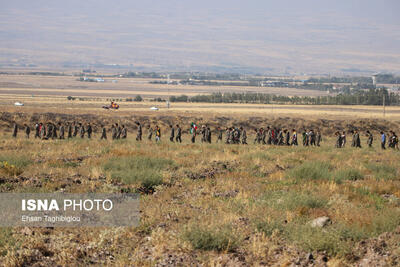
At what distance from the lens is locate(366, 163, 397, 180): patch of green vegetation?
52.7 ft

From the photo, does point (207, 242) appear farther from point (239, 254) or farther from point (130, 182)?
point (130, 182)

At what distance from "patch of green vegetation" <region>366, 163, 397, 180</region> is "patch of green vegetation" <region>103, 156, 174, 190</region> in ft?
23.2

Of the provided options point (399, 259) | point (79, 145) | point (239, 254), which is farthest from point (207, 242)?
point (79, 145)

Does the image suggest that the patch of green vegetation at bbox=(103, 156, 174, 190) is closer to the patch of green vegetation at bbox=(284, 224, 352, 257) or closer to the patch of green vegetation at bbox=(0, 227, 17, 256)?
the patch of green vegetation at bbox=(0, 227, 17, 256)

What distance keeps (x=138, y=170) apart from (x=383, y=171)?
326 inches

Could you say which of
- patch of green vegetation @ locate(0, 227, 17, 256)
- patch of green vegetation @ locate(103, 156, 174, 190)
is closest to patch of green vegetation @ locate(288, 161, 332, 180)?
patch of green vegetation @ locate(103, 156, 174, 190)

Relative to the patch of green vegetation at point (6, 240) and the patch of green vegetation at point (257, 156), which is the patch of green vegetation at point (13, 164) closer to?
the patch of green vegetation at point (6, 240)

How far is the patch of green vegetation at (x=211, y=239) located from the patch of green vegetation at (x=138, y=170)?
16.9 ft

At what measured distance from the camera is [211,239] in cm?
872

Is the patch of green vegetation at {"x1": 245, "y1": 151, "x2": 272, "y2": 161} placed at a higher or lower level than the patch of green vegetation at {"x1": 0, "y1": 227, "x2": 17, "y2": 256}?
lower

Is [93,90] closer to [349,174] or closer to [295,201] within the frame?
[349,174]

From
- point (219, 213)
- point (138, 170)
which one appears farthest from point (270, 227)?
point (138, 170)

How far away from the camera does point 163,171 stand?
16359mm

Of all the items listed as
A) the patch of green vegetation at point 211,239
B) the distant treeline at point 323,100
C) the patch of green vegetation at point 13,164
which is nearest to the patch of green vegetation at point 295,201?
the patch of green vegetation at point 211,239
